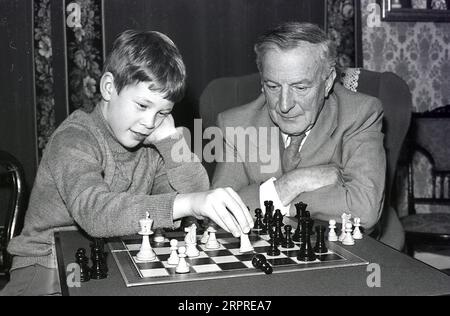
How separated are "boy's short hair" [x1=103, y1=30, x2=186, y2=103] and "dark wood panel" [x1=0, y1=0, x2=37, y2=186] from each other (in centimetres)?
194

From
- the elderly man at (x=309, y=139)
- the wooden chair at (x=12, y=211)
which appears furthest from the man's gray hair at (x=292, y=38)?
the wooden chair at (x=12, y=211)

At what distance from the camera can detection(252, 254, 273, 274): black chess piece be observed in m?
1.58

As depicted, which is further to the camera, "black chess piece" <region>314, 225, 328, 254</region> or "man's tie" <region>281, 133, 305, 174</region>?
"man's tie" <region>281, 133, 305, 174</region>

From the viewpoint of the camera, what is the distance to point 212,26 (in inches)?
171

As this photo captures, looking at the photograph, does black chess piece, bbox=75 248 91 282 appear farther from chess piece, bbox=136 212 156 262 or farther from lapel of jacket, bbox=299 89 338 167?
lapel of jacket, bbox=299 89 338 167

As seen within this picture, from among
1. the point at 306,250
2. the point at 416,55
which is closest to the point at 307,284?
the point at 306,250

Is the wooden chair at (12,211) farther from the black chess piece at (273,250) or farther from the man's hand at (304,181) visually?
the black chess piece at (273,250)

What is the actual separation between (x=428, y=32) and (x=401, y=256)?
3.87m

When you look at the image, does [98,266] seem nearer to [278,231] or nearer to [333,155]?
[278,231]

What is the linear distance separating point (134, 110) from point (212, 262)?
83 cm

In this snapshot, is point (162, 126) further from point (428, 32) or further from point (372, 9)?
point (428, 32)

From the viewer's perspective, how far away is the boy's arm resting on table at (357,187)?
2363mm

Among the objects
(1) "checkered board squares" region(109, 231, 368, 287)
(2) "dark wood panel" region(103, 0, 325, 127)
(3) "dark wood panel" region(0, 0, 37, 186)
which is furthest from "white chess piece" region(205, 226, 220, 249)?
(3) "dark wood panel" region(0, 0, 37, 186)
